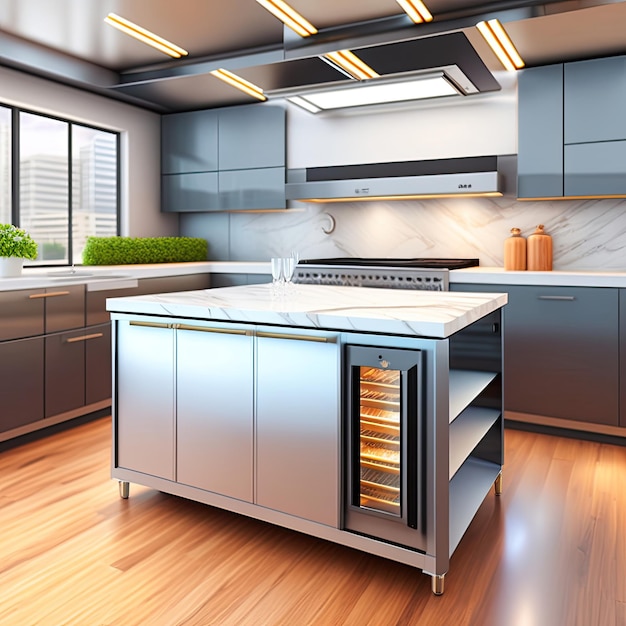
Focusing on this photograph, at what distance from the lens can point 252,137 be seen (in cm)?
482

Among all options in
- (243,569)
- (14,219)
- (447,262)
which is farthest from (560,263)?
(14,219)

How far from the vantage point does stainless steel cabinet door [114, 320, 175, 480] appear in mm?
2352

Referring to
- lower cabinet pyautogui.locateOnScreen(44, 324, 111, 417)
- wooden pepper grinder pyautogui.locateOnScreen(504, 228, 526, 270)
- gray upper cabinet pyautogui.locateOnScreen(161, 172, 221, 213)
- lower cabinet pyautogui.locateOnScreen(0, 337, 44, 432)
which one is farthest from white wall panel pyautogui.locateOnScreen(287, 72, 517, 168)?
lower cabinet pyautogui.locateOnScreen(0, 337, 44, 432)

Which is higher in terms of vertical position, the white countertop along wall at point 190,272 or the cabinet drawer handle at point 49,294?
the white countertop along wall at point 190,272

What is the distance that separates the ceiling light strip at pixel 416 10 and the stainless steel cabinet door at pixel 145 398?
1.96m

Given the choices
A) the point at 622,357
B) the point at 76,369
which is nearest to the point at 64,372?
the point at 76,369

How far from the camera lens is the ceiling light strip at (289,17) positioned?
291 centimetres

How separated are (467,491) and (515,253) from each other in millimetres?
2071

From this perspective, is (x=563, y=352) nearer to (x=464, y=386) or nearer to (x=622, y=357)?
(x=622, y=357)

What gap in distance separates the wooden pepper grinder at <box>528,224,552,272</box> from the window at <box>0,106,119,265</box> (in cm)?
331

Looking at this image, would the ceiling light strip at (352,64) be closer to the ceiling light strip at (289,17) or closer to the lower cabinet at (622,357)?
the ceiling light strip at (289,17)

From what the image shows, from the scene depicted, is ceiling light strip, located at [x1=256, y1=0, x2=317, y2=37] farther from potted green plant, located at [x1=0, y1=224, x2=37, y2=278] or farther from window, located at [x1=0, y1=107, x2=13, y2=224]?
window, located at [x1=0, y1=107, x2=13, y2=224]

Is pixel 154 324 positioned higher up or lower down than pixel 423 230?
lower down

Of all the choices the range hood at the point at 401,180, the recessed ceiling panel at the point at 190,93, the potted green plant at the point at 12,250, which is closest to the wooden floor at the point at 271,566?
the potted green plant at the point at 12,250
